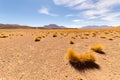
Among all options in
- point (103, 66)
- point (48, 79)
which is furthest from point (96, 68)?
point (48, 79)

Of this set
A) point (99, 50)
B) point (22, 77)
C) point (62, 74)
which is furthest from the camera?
point (99, 50)

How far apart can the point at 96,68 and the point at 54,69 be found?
9.27 ft

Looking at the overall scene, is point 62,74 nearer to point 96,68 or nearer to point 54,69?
point 54,69

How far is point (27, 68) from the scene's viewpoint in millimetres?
9500

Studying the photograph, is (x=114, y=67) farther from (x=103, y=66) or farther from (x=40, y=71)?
(x=40, y=71)

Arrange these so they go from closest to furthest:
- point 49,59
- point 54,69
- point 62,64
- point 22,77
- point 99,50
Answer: point 22,77, point 54,69, point 62,64, point 49,59, point 99,50

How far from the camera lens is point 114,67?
34.4 ft

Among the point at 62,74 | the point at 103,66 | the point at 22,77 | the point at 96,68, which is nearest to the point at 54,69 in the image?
the point at 62,74

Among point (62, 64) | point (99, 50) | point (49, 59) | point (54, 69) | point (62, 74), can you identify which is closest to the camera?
point (62, 74)

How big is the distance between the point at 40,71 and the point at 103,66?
4.51 meters

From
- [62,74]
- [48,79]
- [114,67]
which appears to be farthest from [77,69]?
[114,67]

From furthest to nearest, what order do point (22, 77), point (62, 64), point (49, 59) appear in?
point (49, 59) < point (62, 64) < point (22, 77)

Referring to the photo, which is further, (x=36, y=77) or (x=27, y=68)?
(x=27, y=68)

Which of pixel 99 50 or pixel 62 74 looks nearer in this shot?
pixel 62 74
